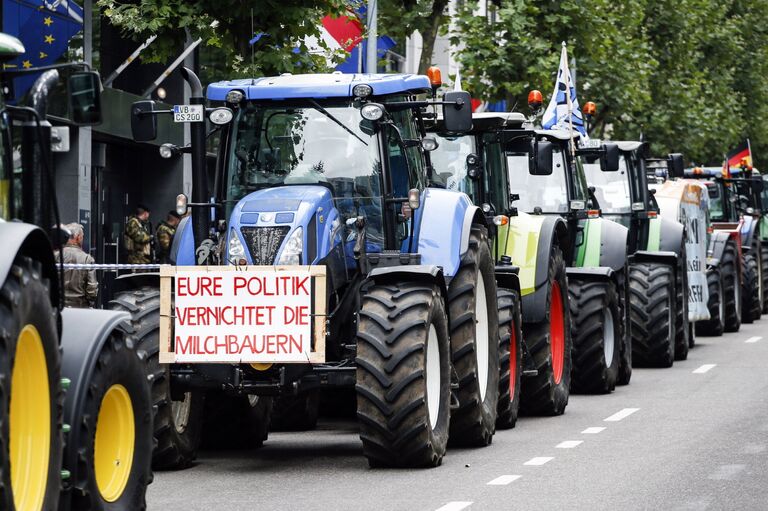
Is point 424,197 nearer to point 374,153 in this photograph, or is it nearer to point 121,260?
point 374,153

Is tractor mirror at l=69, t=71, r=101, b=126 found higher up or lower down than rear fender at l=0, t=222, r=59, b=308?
higher up

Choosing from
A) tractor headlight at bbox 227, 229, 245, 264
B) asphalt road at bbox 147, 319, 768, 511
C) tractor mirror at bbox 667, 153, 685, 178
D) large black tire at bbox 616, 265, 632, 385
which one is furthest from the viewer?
tractor mirror at bbox 667, 153, 685, 178

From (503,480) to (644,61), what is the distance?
28982 mm

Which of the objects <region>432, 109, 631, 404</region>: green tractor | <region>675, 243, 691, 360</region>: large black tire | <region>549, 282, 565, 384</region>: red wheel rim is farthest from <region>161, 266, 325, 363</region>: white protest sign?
<region>675, 243, 691, 360</region>: large black tire

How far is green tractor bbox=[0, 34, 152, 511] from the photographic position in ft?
23.4

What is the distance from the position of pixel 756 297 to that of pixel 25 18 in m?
13.8

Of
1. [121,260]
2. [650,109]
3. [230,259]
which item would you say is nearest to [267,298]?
[230,259]

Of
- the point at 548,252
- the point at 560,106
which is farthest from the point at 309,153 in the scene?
the point at 560,106

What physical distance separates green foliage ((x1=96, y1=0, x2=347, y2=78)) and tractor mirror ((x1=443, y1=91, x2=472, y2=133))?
6.48 meters

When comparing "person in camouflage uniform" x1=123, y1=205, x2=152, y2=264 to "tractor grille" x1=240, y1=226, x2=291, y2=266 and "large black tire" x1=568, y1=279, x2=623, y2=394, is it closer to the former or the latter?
"large black tire" x1=568, y1=279, x2=623, y2=394

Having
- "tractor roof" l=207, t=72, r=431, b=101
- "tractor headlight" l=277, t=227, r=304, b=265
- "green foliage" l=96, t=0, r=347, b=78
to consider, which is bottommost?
"tractor headlight" l=277, t=227, r=304, b=265

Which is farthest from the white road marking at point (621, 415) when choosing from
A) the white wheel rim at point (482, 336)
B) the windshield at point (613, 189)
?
the windshield at point (613, 189)

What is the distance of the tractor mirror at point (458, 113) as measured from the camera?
12008 mm

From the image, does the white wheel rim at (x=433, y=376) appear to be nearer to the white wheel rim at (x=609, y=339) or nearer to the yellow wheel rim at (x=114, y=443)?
the yellow wheel rim at (x=114, y=443)
